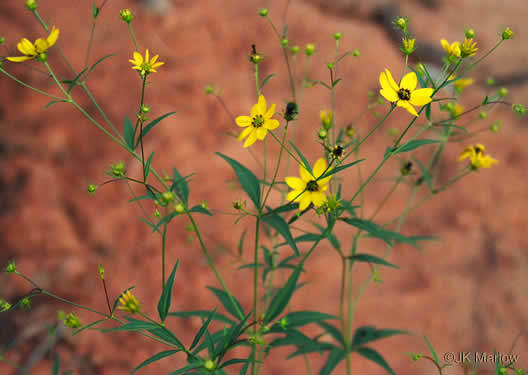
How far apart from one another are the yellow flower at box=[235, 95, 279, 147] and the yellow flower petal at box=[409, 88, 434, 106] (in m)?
0.39

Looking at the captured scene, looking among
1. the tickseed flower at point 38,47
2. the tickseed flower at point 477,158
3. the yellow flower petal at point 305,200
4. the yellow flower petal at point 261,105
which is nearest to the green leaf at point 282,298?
the yellow flower petal at point 305,200

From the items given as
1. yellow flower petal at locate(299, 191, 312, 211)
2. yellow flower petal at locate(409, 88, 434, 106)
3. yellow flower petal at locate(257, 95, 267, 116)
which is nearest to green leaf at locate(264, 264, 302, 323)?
yellow flower petal at locate(299, 191, 312, 211)

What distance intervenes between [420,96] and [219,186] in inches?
88.6

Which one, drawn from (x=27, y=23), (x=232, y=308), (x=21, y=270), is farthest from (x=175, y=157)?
(x=27, y=23)

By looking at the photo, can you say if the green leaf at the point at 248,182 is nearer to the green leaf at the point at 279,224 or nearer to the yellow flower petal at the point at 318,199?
the green leaf at the point at 279,224

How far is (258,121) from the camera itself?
1297mm

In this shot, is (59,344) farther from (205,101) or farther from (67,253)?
(205,101)

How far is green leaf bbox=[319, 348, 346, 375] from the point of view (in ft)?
5.55

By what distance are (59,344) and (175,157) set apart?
5.05 feet

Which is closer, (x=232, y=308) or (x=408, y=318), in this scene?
(x=232, y=308)

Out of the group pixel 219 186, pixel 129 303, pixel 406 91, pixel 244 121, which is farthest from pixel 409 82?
pixel 219 186

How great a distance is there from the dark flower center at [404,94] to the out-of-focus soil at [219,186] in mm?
1801

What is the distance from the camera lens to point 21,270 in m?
2.86

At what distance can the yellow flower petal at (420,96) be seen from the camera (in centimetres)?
120
